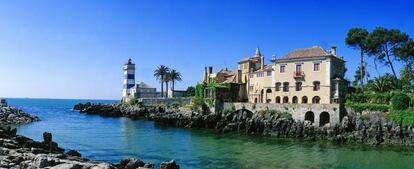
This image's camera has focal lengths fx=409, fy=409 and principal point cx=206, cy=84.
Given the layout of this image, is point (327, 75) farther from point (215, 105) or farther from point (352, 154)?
point (352, 154)

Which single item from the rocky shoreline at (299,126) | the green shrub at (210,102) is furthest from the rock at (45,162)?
the green shrub at (210,102)

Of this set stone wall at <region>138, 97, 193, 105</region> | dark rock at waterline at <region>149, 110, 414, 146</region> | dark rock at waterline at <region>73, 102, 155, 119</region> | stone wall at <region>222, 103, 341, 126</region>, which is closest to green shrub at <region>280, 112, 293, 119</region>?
dark rock at waterline at <region>149, 110, 414, 146</region>

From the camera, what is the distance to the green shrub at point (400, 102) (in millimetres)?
45531

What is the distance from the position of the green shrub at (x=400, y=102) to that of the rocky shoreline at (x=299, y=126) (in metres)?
1.99

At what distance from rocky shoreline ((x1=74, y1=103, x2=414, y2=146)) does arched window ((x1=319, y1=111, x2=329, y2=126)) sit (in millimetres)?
2817

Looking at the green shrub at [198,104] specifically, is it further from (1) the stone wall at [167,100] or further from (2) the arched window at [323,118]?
(2) the arched window at [323,118]

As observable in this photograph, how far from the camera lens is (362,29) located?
59719 millimetres

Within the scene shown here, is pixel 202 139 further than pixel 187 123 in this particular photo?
No

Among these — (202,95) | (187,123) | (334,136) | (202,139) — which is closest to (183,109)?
(202,95)

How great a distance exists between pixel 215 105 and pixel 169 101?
1768 centimetres

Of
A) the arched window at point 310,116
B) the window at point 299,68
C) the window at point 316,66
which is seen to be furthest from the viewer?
the window at point 299,68

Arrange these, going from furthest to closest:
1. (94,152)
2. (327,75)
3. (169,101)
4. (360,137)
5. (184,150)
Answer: (169,101) < (327,75) < (360,137) < (184,150) < (94,152)

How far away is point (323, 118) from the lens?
168 ft

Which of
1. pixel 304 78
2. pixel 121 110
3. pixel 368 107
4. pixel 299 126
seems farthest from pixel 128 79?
pixel 368 107
